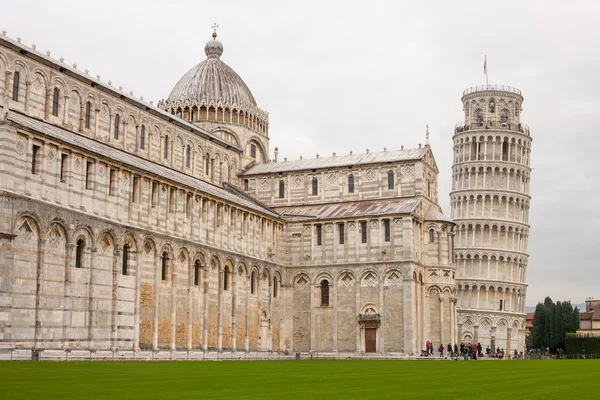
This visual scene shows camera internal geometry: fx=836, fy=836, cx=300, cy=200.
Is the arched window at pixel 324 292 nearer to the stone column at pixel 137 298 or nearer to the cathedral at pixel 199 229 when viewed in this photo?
the cathedral at pixel 199 229

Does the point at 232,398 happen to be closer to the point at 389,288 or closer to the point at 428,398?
the point at 428,398

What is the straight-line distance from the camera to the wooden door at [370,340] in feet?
214

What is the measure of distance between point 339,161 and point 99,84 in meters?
24.2

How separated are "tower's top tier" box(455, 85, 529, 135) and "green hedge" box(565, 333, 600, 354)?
26.6 metres

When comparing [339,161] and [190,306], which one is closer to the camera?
[190,306]

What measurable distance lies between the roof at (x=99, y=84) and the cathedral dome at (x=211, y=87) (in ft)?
17.6

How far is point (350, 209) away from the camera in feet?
226

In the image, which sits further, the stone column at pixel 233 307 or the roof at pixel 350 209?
the roof at pixel 350 209

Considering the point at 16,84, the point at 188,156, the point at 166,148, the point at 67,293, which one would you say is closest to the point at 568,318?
the point at 188,156

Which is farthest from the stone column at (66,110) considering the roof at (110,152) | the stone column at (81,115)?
the stone column at (81,115)

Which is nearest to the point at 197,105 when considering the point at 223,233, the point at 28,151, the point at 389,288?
the point at 223,233

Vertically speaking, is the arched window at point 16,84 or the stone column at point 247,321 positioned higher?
the arched window at point 16,84

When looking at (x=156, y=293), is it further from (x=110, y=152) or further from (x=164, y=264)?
(x=110, y=152)

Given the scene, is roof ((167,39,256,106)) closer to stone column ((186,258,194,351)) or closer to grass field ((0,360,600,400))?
stone column ((186,258,194,351))
